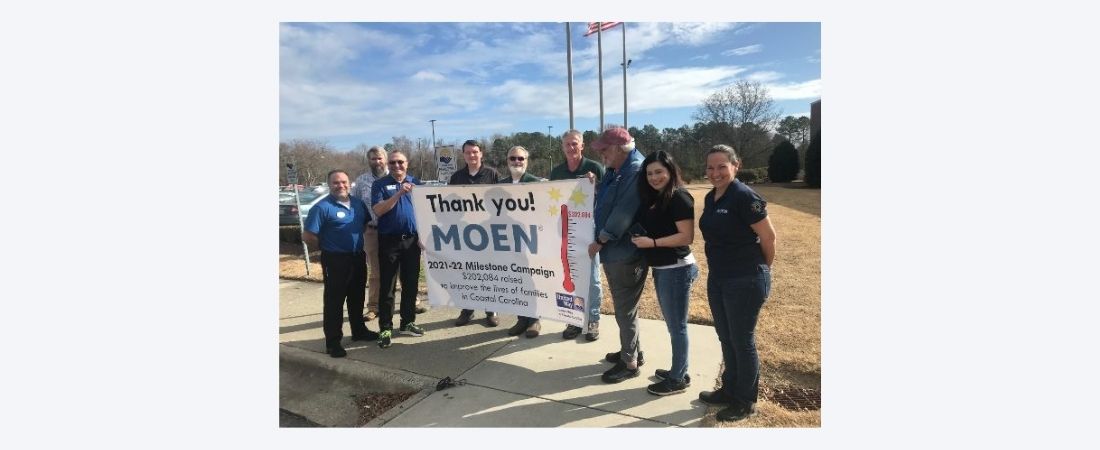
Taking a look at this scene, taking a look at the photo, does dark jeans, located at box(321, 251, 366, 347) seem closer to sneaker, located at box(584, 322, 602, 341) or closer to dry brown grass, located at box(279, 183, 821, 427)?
sneaker, located at box(584, 322, 602, 341)

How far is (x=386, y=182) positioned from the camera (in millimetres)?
4363

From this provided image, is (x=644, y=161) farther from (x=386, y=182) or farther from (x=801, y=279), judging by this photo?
Result: (x=801, y=279)

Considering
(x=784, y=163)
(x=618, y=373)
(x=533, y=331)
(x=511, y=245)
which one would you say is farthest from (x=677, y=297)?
(x=784, y=163)

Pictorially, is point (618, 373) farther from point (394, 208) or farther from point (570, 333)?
point (394, 208)

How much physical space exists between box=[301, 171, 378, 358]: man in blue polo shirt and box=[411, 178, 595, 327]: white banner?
520mm

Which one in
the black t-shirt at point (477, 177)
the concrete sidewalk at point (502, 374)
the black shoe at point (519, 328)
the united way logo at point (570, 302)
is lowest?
the concrete sidewalk at point (502, 374)

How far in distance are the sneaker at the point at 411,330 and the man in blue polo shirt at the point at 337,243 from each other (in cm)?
59

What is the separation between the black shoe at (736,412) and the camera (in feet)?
9.73

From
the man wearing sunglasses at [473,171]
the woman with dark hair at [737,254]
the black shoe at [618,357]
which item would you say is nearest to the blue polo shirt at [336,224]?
the man wearing sunglasses at [473,171]

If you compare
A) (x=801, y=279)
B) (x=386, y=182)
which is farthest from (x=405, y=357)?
(x=801, y=279)

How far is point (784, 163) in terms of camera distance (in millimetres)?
31312

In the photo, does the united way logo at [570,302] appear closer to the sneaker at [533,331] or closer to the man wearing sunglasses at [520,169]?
the man wearing sunglasses at [520,169]

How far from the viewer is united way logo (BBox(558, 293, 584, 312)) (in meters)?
3.64

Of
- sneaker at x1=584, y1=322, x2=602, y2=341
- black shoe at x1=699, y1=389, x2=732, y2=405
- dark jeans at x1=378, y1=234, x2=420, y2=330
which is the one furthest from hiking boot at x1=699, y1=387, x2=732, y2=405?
dark jeans at x1=378, y1=234, x2=420, y2=330
